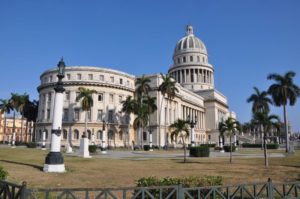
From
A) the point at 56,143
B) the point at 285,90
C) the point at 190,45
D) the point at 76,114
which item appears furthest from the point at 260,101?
the point at 190,45

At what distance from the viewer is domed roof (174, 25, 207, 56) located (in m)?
134

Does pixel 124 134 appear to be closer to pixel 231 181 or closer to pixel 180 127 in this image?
pixel 180 127

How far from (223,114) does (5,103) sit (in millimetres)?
90743

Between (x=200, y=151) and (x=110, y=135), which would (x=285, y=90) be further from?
(x=110, y=135)

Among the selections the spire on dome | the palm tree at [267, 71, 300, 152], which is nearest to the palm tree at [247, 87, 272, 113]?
the palm tree at [267, 71, 300, 152]

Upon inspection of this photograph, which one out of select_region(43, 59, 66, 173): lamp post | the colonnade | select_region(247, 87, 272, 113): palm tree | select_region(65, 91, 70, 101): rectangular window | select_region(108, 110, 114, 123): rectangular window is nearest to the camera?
select_region(43, 59, 66, 173): lamp post

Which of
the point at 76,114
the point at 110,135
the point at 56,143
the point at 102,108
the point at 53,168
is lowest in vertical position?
the point at 53,168

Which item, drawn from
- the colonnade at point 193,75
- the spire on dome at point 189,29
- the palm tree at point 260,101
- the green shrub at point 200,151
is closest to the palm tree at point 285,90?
the palm tree at point 260,101

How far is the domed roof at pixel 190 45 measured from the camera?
13362 cm

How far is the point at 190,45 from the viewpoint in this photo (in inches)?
5325


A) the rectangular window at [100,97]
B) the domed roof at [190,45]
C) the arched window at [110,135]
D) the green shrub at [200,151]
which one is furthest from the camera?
the domed roof at [190,45]

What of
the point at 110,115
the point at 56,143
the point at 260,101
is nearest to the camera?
the point at 56,143

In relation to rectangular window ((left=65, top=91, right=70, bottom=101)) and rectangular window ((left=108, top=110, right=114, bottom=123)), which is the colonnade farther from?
rectangular window ((left=65, top=91, right=70, bottom=101))

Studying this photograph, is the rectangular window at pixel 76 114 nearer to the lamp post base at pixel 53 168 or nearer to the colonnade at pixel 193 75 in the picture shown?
the lamp post base at pixel 53 168
